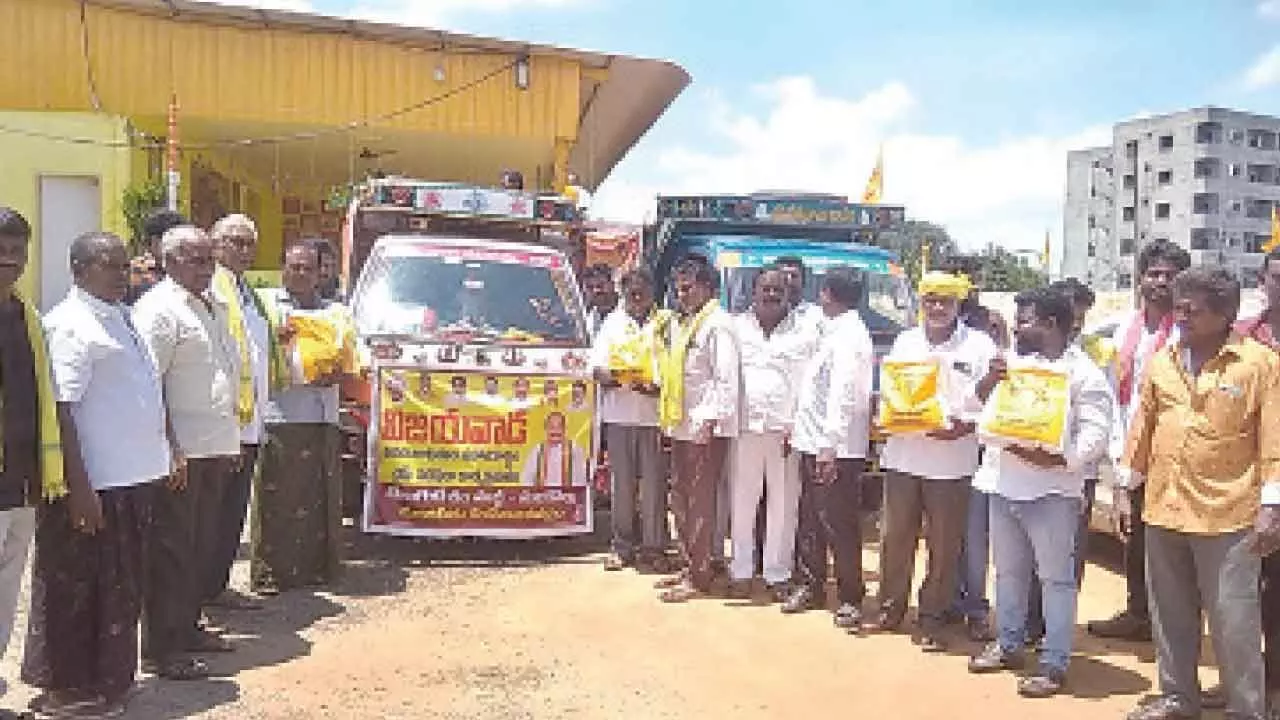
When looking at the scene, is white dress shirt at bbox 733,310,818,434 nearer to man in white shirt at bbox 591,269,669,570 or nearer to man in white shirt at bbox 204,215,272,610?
man in white shirt at bbox 591,269,669,570

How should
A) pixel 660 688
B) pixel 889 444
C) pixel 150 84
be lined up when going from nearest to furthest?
pixel 660 688 → pixel 889 444 → pixel 150 84

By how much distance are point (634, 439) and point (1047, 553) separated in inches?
113

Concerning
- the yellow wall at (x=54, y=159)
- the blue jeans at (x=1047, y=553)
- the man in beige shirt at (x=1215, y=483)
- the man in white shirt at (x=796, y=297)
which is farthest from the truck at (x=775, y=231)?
the yellow wall at (x=54, y=159)

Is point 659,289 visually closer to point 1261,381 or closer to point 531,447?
point 531,447

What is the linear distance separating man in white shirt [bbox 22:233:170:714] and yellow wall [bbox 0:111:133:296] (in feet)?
33.3

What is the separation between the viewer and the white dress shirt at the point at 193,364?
5.09 metres

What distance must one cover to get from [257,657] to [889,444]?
3.20 m

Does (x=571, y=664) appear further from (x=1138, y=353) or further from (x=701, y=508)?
(x=1138, y=353)

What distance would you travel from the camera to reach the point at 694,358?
6.59 m

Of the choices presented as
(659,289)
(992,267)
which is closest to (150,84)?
(659,289)

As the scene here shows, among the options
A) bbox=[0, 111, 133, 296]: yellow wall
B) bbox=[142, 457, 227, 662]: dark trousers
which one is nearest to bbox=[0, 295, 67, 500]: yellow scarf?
bbox=[142, 457, 227, 662]: dark trousers

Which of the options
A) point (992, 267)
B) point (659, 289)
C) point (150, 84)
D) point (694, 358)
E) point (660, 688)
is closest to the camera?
point (660, 688)

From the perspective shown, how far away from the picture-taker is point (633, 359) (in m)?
7.10

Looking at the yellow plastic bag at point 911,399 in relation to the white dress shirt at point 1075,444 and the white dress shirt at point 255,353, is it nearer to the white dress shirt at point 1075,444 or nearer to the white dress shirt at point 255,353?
the white dress shirt at point 1075,444
